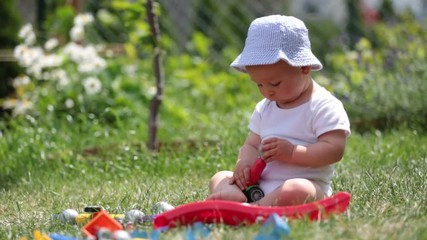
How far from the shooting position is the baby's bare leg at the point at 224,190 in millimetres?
3145

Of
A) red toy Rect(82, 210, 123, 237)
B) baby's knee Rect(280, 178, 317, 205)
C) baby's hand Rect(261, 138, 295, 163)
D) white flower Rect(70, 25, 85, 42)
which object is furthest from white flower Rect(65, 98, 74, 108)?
red toy Rect(82, 210, 123, 237)

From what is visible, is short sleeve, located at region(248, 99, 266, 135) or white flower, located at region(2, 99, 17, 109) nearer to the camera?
short sleeve, located at region(248, 99, 266, 135)

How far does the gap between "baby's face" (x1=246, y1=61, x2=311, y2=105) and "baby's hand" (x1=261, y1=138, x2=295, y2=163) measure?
0.17 metres

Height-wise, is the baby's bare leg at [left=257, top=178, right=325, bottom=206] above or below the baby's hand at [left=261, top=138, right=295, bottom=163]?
below

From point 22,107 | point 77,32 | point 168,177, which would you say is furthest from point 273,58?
point 77,32

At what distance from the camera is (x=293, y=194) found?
2.97 m

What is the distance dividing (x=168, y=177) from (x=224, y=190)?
1109mm

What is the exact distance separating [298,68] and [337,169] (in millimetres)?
1171

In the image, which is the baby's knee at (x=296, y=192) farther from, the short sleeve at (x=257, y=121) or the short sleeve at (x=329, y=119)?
the short sleeve at (x=257, y=121)

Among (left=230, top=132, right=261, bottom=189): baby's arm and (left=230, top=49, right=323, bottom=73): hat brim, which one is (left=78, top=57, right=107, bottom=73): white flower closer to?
(left=230, top=132, right=261, bottom=189): baby's arm

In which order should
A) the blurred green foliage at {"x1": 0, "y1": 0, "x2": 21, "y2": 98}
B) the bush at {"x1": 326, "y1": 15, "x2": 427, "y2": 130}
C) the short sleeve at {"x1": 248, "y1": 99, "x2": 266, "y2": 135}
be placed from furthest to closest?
1. the blurred green foliage at {"x1": 0, "y1": 0, "x2": 21, "y2": 98}
2. the bush at {"x1": 326, "y1": 15, "x2": 427, "y2": 130}
3. the short sleeve at {"x1": 248, "y1": 99, "x2": 266, "y2": 135}

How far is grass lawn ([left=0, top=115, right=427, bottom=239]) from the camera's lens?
2615 millimetres

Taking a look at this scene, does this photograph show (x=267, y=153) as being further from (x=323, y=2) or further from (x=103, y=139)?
(x=323, y=2)

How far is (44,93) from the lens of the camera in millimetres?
6523
